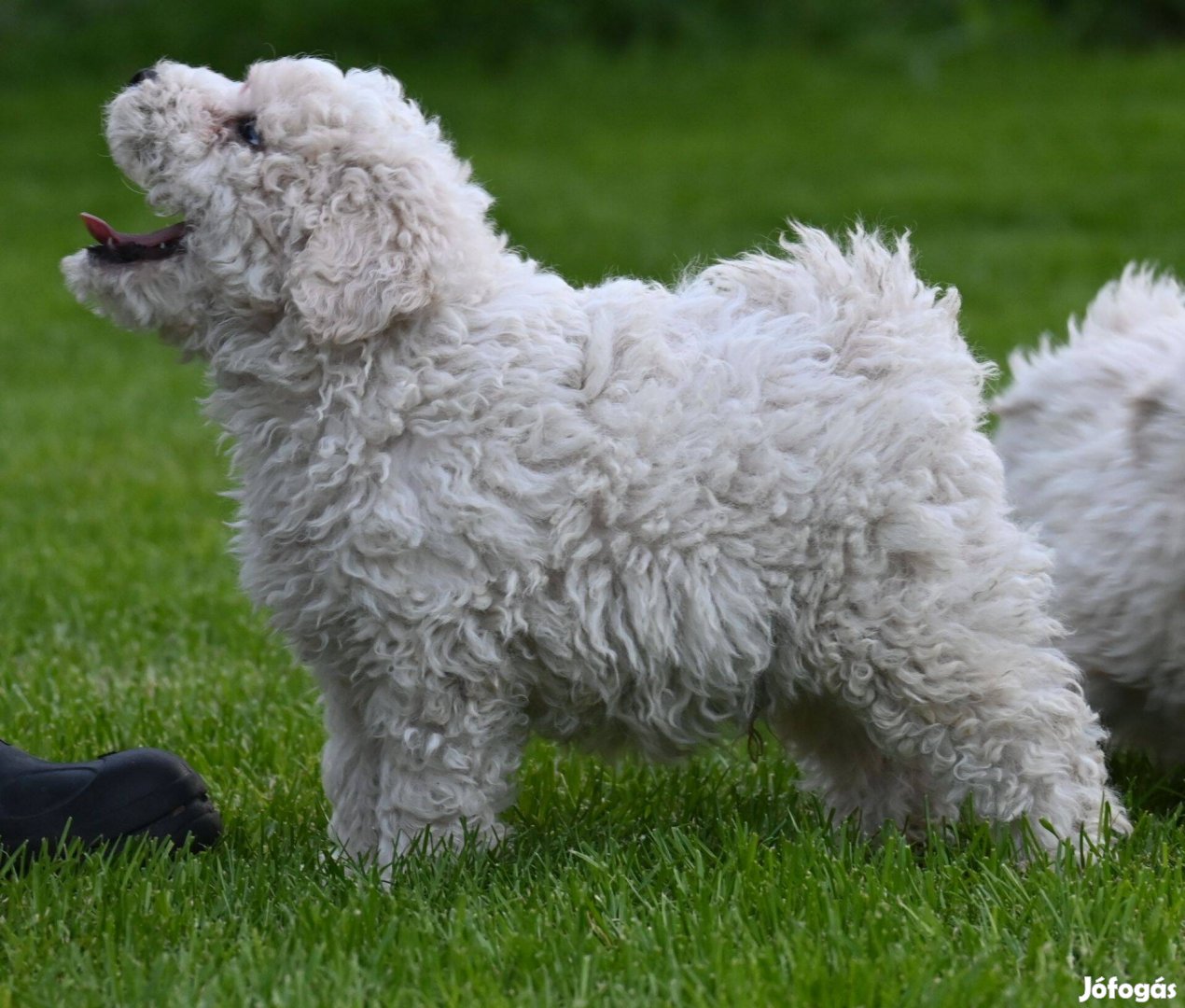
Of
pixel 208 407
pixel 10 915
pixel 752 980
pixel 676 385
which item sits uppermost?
pixel 676 385

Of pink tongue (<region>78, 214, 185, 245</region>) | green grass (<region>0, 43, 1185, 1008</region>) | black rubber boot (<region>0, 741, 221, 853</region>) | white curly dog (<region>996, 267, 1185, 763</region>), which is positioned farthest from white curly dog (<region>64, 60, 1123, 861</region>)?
white curly dog (<region>996, 267, 1185, 763</region>)

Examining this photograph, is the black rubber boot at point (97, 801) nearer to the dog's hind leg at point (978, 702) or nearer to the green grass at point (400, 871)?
the green grass at point (400, 871)

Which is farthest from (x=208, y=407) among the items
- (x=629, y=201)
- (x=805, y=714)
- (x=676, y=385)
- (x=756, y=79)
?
(x=756, y=79)

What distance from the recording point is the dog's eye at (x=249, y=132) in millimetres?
3219

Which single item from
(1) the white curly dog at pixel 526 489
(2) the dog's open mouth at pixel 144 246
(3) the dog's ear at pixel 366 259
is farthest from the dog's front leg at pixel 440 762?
(2) the dog's open mouth at pixel 144 246

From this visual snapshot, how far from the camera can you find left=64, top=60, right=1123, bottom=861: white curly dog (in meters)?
3.11

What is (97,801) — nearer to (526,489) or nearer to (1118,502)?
(526,489)

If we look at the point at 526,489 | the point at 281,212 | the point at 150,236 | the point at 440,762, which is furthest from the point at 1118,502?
the point at 150,236

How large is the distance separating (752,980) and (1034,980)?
44 cm

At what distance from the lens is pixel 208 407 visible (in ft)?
10.9

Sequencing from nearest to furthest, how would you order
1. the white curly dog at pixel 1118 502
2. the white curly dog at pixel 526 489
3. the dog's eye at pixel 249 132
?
the white curly dog at pixel 526 489
the dog's eye at pixel 249 132
the white curly dog at pixel 1118 502

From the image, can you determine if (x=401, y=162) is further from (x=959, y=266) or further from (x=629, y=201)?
(x=629, y=201)

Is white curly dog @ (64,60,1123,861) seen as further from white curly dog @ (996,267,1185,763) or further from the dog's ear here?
white curly dog @ (996,267,1185,763)

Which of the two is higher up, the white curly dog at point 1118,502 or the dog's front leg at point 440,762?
the white curly dog at point 1118,502
